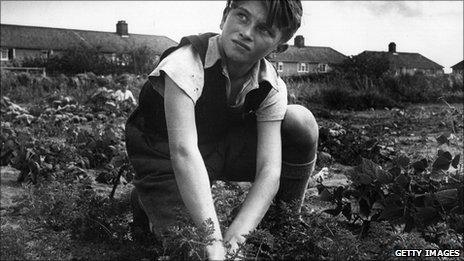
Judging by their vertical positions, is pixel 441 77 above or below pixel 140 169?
below

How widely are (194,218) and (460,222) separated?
47.3 inches

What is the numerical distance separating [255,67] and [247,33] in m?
0.29

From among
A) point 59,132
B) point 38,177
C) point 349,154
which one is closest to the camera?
point 38,177

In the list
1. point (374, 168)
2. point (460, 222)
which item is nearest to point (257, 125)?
point (374, 168)

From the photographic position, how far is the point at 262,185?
2.26 metres

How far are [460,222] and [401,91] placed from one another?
17.6 m

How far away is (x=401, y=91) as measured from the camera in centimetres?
1909

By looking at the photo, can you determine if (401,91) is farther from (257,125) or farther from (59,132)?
(257,125)

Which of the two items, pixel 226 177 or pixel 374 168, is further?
pixel 226 177

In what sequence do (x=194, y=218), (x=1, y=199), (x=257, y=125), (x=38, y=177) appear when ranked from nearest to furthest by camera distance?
(x=194, y=218), (x=257, y=125), (x=1, y=199), (x=38, y=177)

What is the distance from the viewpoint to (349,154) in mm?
5363

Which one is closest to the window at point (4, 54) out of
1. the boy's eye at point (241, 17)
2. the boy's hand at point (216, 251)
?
the boy's eye at point (241, 17)

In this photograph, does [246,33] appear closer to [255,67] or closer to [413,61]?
[255,67]

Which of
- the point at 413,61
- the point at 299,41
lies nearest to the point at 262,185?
the point at 299,41
